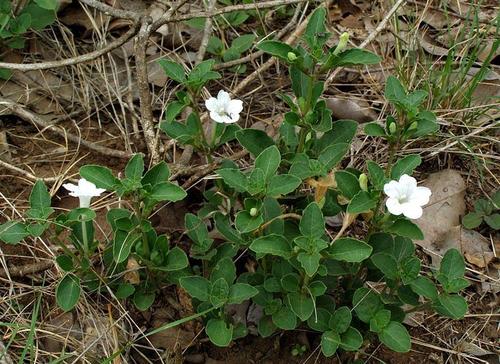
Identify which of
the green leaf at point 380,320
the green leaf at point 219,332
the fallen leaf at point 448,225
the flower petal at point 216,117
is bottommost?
the fallen leaf at point 448,225

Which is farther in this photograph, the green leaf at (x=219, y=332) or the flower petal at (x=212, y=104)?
the flower petal at (x=212, y=104)

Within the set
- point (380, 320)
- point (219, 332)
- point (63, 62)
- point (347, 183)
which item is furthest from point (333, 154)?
point (63, 62)

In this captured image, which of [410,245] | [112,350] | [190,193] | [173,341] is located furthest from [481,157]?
[112,350]

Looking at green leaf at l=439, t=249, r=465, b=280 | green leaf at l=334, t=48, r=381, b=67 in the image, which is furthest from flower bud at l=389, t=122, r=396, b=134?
green leaf at l=439, t=249, r=465, b=280

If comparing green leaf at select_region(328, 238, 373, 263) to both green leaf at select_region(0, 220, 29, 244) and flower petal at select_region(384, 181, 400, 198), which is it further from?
green leaf at select_region(0, 220, 29, 244)

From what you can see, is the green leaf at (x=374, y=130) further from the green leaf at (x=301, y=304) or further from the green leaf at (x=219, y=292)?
the green leaf at (x=219, y=292)

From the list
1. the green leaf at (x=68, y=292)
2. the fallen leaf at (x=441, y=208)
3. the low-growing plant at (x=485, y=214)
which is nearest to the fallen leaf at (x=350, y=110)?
the fallen leaf at (x=441, y=208)

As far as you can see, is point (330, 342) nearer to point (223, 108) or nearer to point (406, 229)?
point (406, 229)

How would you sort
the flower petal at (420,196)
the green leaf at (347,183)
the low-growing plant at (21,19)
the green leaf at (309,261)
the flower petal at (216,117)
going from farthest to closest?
the low-growing plant at (21,19), the flower petal at (216,117), the green leaf at (347,183), the flower petal at (420,196), the green leaf at (309,261)
